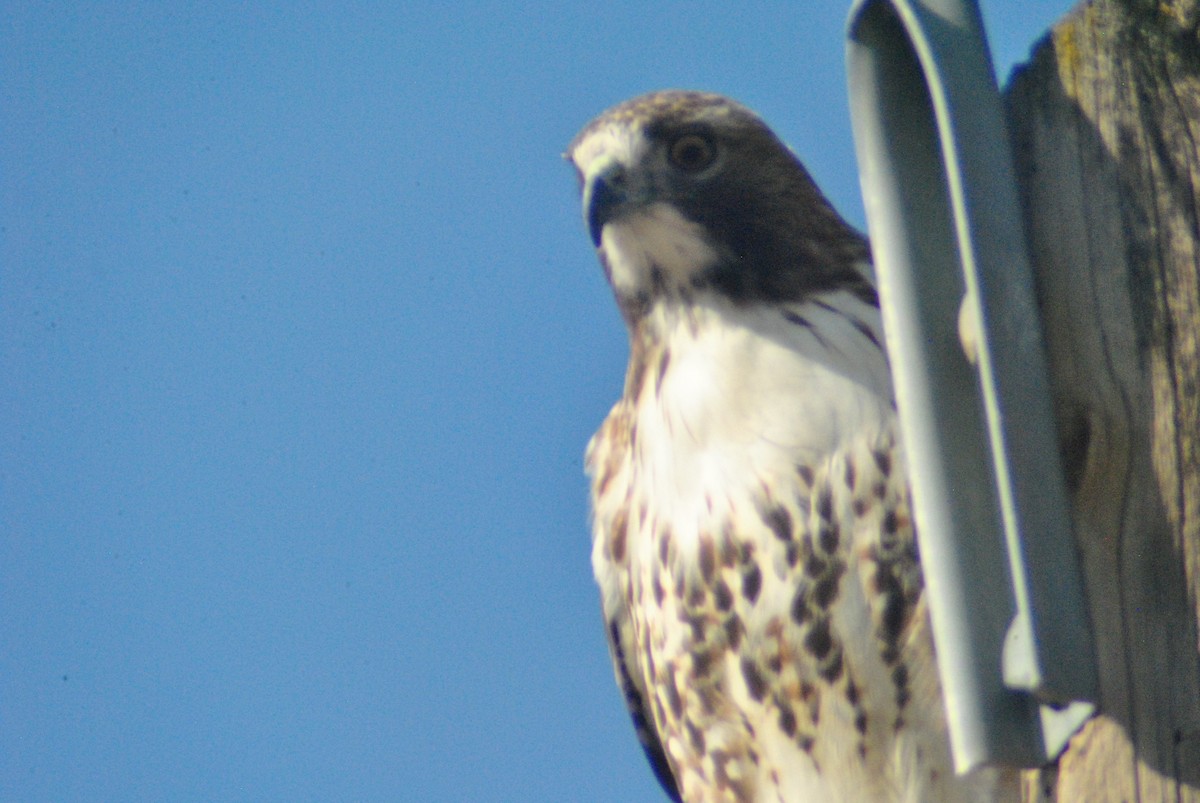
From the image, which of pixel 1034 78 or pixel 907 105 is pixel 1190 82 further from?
pixel 907 105

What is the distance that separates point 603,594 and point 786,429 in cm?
82

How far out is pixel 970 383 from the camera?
7.66ft

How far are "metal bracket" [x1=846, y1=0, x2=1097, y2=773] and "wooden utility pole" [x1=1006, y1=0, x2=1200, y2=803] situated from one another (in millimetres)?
70

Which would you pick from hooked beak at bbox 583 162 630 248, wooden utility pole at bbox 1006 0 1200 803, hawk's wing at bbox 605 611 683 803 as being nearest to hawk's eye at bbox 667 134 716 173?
hooked beak at bbox 583 162 630 248

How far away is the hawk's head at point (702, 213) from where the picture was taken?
392 cm

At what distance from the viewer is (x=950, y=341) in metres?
2.34

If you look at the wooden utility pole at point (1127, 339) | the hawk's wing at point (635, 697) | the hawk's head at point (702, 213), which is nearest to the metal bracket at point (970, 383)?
the wooden utility pole at point (1127, 339)

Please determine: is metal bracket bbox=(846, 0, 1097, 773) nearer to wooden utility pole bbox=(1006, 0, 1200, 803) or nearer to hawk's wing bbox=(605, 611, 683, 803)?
wooden utility pole bbox=(1006, 0, 1200, 803)

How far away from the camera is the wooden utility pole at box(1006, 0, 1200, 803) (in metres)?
2.14

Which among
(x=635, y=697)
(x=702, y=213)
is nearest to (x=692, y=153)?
(x=702, y=213)

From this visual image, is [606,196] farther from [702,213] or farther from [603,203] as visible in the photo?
[702,213]

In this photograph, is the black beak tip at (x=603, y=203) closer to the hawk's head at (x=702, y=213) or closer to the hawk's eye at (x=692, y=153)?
the hawk's head at (x=702, y=213)

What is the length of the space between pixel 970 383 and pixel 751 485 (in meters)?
1.28

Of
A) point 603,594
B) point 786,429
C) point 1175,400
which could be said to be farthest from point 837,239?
point 1175,400
